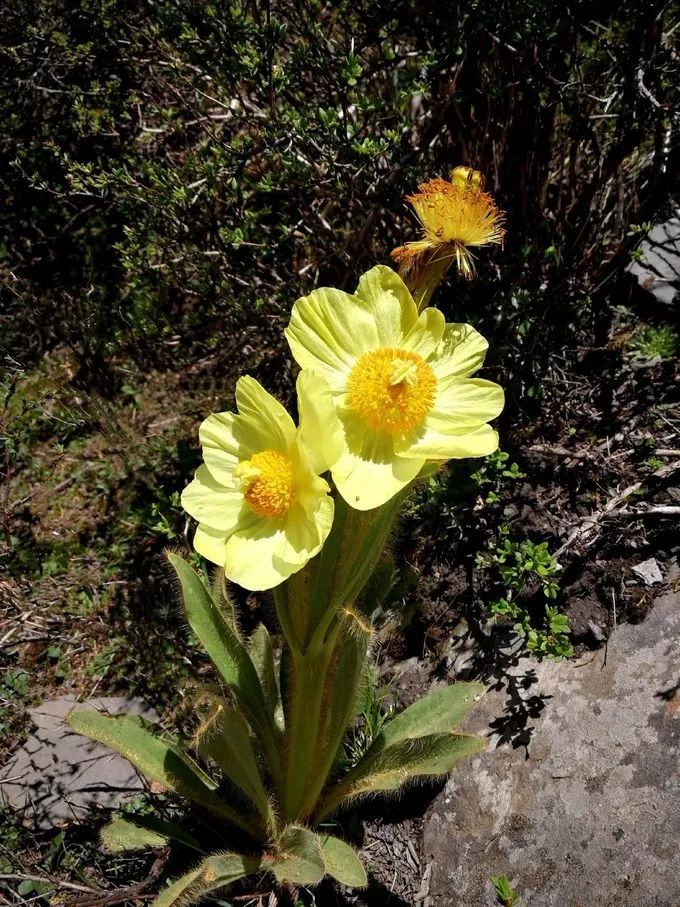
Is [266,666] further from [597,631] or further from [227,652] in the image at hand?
[597,631]

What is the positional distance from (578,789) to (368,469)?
4.41ft

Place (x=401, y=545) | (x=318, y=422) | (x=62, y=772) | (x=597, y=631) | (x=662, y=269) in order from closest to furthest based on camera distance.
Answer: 1. (x=318, y=422)
2. (x=597, y=631)
3. (x=62, y=772)
4. (x=401, y=545)
5. (x=662, y=269)

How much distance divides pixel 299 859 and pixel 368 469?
108 centimetres

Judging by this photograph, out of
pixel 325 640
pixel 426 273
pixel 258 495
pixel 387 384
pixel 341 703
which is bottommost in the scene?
pixel 341 703

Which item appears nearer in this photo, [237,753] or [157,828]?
[237,753]

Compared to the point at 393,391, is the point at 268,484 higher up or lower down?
lower down

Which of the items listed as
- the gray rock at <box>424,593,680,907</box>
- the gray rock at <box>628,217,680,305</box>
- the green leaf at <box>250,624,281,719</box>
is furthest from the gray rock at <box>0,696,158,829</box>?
the gray rock at <box>628,217,680,305</box>

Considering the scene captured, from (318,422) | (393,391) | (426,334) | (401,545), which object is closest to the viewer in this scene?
(318,422)

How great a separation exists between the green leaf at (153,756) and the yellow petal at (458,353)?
4.29ft

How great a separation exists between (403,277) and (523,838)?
167 centimetres

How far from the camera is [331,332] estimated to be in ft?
4.89

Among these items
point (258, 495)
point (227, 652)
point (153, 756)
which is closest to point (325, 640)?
point (227, 652)

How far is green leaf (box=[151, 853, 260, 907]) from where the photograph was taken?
5.38ft

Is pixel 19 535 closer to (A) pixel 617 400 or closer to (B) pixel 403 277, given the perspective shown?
(B) pixel 403 277
